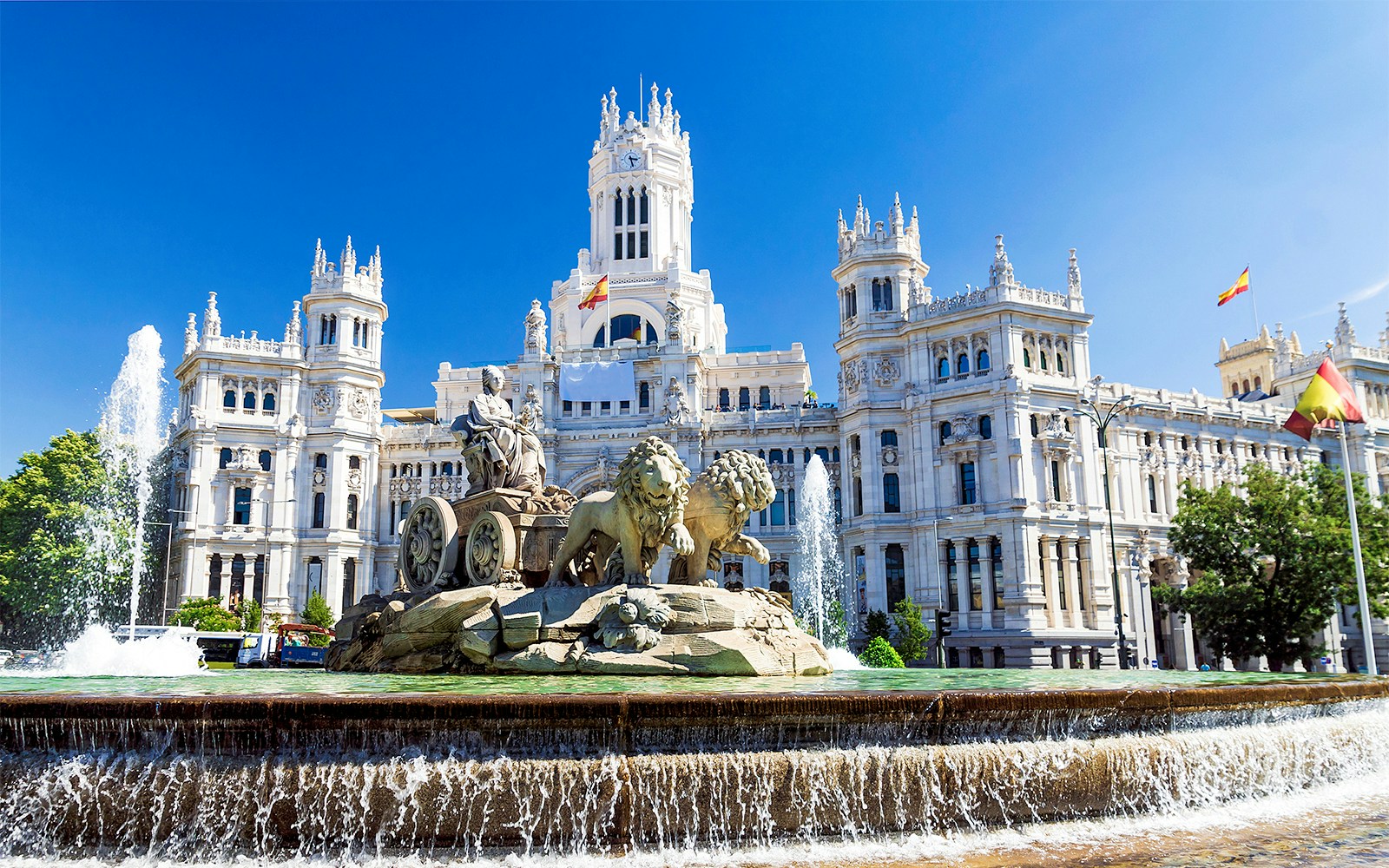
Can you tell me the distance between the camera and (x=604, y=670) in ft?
47.8

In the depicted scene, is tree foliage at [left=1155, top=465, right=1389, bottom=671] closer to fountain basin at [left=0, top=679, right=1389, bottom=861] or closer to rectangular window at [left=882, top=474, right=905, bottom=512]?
rectangular window at [left=882, top=474, right=905, bottom=512]

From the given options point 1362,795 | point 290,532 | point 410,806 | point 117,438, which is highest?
point 117,438

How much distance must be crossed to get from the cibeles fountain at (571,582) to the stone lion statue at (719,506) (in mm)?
26

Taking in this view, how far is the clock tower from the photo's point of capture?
86438 mm

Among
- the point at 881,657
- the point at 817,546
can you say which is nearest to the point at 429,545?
the point at 881,657

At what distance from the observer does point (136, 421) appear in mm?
66312

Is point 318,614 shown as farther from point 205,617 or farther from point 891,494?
point 891,494

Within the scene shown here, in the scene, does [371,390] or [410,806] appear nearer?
[410,806]

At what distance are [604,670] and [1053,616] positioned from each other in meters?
46.7

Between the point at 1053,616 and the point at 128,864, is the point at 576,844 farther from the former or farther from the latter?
the point at 1053,616

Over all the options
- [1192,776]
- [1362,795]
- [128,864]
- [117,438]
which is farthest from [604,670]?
[117,438]

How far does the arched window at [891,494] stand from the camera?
61.4m

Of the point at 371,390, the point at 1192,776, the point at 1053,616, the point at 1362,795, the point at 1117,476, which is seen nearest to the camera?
the point at 1192,776

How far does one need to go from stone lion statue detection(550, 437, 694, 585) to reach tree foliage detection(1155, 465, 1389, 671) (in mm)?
33034
